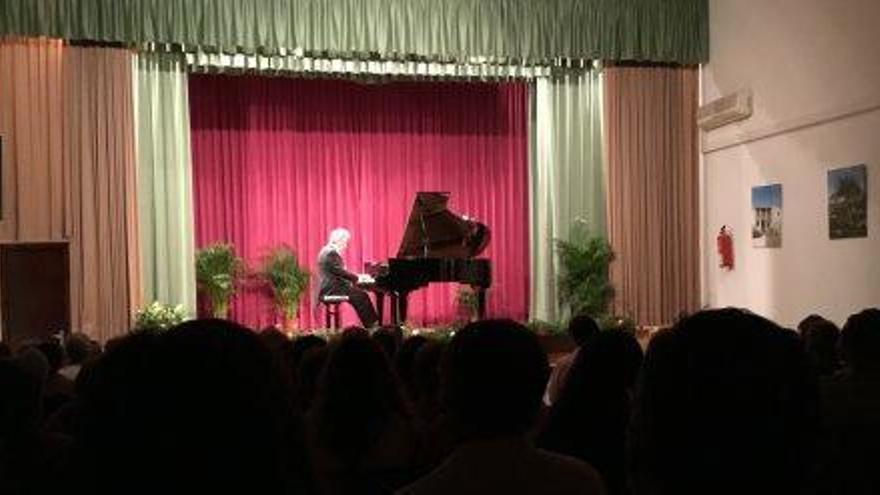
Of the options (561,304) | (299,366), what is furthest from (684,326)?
(561,304)

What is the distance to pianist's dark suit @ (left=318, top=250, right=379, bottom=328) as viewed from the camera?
11.9 m

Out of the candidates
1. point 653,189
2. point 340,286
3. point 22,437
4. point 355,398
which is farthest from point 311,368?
point 653,189

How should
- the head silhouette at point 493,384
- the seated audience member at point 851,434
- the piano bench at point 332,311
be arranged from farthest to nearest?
the piano bench at point 332,311 < the seated audience member at point 851,434 < the head silhouette at point 493,384

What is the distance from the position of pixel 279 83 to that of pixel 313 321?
3386 mm

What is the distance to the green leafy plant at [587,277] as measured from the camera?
43.0ft

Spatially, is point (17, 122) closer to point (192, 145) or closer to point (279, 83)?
point (192, 145)

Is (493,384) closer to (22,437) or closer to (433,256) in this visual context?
(22,437)

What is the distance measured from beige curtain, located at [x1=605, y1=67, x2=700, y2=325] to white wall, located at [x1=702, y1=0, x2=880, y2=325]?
30 centimetres

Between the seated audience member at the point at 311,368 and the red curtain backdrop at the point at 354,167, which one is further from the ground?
the red curtain backdrop at the point at 354,167

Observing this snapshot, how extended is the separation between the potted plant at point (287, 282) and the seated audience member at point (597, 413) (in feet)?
34.7

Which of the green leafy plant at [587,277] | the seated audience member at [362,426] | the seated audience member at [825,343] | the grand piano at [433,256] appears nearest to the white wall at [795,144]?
the green leafy plant at [587,277]

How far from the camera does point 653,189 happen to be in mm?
13695

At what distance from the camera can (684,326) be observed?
1306 mm

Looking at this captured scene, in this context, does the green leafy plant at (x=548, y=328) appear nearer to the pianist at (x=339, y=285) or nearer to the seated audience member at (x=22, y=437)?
the pianist at (x=339, y=285)
